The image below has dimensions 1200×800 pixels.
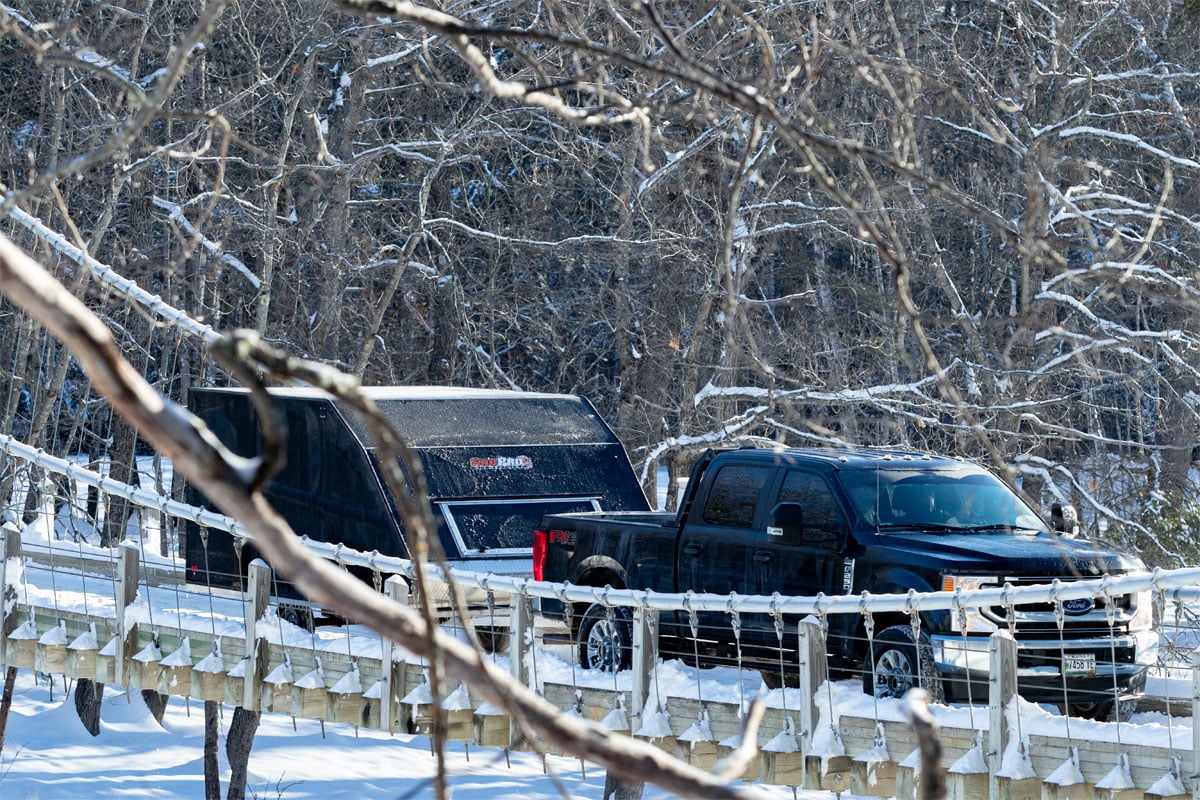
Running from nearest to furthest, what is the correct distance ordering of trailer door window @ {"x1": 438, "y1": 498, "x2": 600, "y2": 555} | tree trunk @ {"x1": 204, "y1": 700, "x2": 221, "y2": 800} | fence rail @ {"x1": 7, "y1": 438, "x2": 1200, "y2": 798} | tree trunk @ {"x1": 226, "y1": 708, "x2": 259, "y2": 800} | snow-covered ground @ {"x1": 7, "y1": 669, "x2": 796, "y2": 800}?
fence rail @ {"x1": 7, "y1": 438, "x2": 1200, "y2": 798} → trailer door window @ {"x1": 438, "y1": 498, "x2": 600, "y2": 555} → tree trunk @ {"x1": 226, "y1": 708, "x2": 259, "y2": 800} → tree trunk @ {"x1": 204, "y1": 700, "x2": 221, "y2": 800} → snow-covered ground @ {"x1": 7, "y1": 669, "x2": 796, "y2": 800}

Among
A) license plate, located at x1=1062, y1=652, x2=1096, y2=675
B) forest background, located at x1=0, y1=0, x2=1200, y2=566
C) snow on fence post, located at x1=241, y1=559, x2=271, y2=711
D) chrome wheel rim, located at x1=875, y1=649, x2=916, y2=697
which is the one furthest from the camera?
forest background, located at x1=0, y1=0, x2=1200, y2=566

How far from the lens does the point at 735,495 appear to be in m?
10.7

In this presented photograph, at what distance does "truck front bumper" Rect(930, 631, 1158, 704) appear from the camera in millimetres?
9297

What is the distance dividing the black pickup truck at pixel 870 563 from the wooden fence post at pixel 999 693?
0.17m

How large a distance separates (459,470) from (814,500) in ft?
13.4

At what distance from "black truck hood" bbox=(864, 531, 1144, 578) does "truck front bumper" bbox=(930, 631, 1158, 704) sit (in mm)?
424

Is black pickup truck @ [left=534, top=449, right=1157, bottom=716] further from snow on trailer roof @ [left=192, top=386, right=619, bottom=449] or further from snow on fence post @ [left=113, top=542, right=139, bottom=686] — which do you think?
snow on fence post @ [left=113, top=542, right=139, bottom=686]

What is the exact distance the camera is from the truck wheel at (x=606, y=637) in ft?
35.8

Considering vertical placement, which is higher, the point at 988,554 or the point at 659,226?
the point at 659,226

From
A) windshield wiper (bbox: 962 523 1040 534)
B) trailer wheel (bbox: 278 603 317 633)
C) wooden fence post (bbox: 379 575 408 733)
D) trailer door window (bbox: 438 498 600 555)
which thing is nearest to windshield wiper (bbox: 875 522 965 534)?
windshield wiper (bbox: 962 523 1040 534)

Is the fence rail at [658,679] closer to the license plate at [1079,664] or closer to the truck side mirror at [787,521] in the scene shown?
the license plate at [1079,664]

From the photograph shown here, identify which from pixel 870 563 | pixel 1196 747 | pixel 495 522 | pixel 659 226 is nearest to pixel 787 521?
pixel 870 563

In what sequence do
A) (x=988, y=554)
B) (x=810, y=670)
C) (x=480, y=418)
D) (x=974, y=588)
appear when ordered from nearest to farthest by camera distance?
(x=810, y=670)
(x=974, y=588)
(x=988, y=554)
(x=480, y=418)

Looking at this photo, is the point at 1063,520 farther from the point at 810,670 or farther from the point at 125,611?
the point at 125,611
